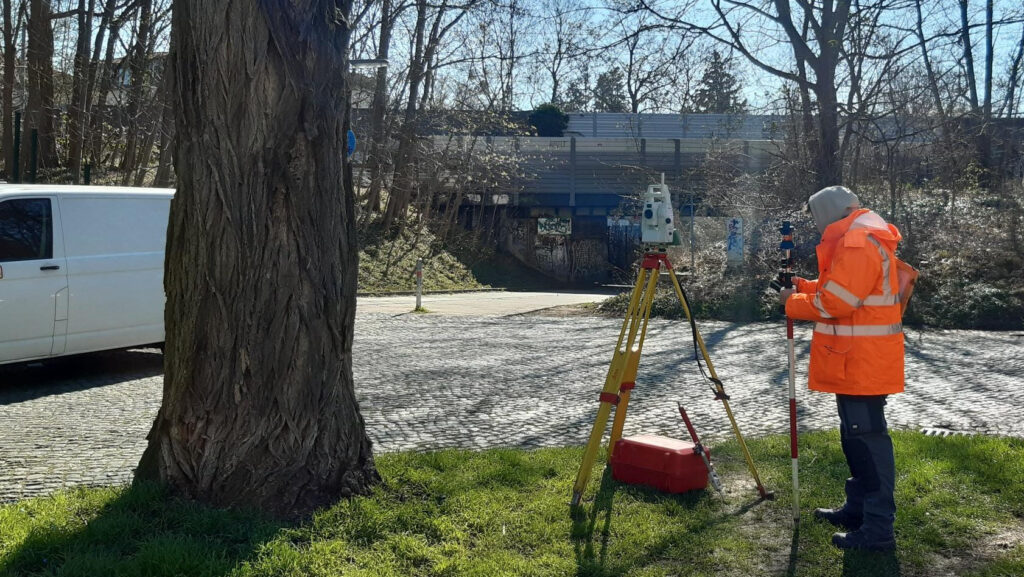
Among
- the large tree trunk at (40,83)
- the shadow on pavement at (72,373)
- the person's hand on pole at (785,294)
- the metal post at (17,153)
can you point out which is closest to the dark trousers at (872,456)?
the person's hand on pole at (785,294)

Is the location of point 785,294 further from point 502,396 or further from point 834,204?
point 502,396

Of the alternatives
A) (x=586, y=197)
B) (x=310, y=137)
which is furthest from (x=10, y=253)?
(x=586, y=197)

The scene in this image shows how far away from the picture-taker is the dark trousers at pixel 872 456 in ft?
14.1

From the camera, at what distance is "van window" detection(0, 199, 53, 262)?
851 cm

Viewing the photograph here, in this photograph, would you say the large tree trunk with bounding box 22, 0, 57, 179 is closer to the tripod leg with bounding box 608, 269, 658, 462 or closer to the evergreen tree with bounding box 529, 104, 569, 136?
the tripod leg with bounding box 608, 269, 658, 462

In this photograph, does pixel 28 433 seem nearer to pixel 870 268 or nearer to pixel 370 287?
pixel 870 268

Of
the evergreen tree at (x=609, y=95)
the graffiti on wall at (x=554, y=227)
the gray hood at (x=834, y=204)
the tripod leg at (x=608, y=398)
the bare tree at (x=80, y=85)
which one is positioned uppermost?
the evergreen tree at (x=609, y=95)

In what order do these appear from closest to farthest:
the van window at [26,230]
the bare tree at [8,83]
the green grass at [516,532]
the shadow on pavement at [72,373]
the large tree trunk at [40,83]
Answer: the green grass at [516,532] → the van window at [26,230] → the shadow on pavement at [72,373] → the large tree trunk at [40,83] → the bare tree at [8,83]

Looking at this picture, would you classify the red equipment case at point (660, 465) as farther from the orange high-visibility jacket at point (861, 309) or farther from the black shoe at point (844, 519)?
the orange high-visibility jacket at point (861, 309)

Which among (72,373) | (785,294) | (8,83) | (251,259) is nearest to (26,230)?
(72,373)

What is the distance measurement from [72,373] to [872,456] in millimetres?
8600

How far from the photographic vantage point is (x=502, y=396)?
334 inches

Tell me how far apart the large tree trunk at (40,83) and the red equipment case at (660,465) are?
20713mm

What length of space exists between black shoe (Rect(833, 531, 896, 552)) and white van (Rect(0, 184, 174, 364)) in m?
6.33
